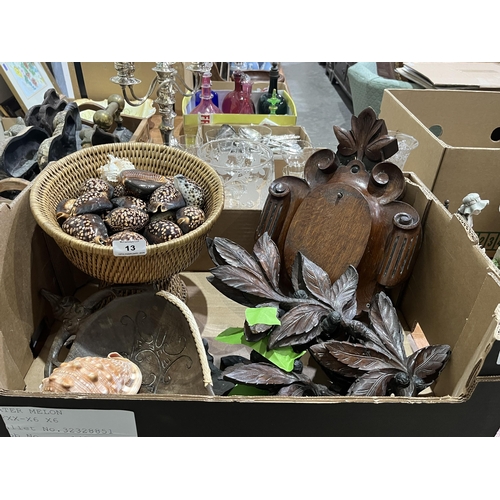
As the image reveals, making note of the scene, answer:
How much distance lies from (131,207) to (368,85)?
1914mm

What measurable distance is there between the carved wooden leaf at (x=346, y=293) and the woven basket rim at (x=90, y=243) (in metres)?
0.27

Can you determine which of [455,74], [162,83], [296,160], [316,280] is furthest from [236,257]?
[455,74]

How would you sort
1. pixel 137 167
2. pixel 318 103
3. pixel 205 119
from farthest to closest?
1. pixel 318 103
2. pixel 205 119
3. pixel 137 167

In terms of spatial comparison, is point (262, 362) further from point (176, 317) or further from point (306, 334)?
point (176, 317)

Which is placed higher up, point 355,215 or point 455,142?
point 355,215

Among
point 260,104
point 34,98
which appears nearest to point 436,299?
point 260,104

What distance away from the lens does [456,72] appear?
1.65 metres

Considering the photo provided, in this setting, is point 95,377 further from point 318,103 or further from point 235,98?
point 318,103

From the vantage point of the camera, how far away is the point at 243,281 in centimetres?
72

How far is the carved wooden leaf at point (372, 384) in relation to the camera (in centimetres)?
60

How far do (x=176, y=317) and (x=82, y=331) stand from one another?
0.62 feet

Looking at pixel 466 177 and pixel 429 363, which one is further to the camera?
pixel 466 177

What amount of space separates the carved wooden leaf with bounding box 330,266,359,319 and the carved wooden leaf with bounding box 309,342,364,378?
3.2 inches

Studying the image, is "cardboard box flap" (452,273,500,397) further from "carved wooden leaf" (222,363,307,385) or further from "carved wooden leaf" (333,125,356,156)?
"carved wooden leaf" (333,125,356,156)
